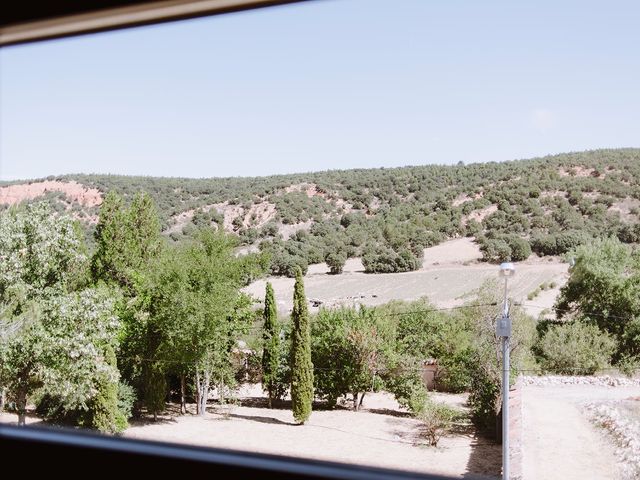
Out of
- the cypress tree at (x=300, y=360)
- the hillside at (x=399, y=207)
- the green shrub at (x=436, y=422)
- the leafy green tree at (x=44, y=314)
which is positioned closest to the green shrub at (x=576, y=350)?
the green shrub at (x=436, y=422)

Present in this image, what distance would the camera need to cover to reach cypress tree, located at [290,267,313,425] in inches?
555

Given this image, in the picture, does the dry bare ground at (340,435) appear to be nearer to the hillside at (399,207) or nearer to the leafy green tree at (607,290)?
the leafy green tree at (607,290)

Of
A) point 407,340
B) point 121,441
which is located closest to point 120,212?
point 407,340

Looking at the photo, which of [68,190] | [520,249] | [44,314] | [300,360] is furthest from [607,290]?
[68,190]

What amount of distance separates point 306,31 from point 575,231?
29132 mm

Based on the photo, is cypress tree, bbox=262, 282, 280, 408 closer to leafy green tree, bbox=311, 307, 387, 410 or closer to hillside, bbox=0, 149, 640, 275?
leafy green tree, bbox=311, 307, 387, 410

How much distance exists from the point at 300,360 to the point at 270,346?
1900mm

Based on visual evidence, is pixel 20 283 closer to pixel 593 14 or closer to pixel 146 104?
pixel 146 104

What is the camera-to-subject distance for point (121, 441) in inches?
35.9

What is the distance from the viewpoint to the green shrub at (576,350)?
60.1 feet

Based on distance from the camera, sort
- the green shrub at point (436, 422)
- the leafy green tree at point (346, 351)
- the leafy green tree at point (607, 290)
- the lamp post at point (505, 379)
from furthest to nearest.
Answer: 1. the leafy green tree at point (607, 290)
2. the leafy green tree at point (346, 351)
3. the green shrub at point (436, 422)
4. the lamp post at point (505, 379)

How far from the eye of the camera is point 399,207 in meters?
37.5

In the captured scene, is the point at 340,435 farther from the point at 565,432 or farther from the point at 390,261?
the point at 390,261

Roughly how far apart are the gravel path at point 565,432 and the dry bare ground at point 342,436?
2.66 ft
